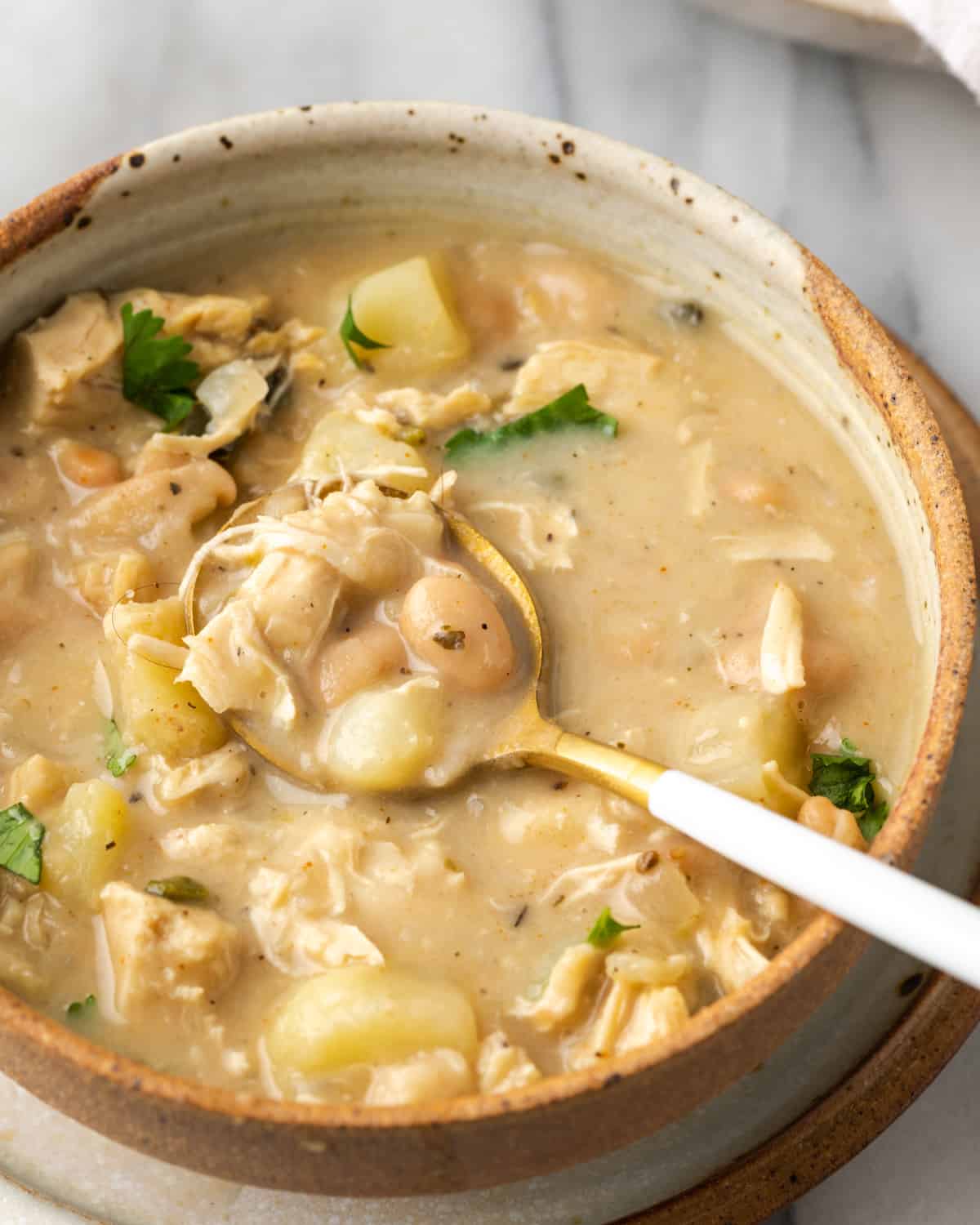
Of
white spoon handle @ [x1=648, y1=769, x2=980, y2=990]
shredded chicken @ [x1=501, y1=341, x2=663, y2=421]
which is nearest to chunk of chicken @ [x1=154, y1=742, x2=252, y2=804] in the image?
white spoon handle @ [x1=648, y1=769, x2=980, y2=990]

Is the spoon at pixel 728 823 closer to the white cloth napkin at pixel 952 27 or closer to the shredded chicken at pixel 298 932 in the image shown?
the shredded chicken at pixel 298 932

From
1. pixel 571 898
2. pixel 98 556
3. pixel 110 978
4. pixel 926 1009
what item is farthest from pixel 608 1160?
pixel 98 556

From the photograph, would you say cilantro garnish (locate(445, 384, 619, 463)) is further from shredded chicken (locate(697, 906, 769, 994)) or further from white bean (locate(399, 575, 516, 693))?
shredded chicken (locate(697, 906, 769, 994))

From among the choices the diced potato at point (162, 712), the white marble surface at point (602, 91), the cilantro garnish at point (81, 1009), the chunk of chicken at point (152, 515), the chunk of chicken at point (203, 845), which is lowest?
the cilantro garnish at point (81, 1009)

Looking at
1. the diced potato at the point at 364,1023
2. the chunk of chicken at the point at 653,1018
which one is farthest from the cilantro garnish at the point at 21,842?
the chunk of chicken at the point at 653,1018

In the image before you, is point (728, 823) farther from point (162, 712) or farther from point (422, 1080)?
point (162, 712)

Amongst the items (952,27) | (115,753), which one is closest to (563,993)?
(115,753)

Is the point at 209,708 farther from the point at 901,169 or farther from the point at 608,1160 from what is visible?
the point at 901,169
